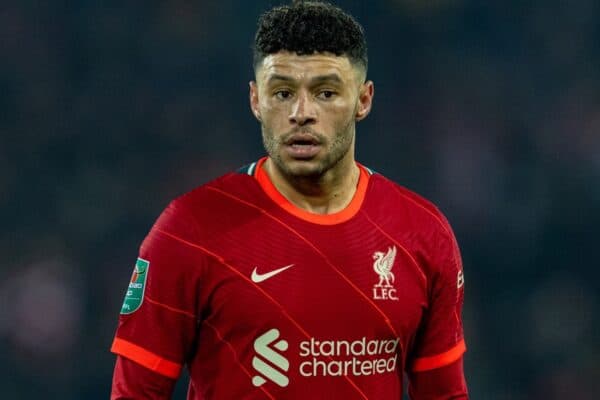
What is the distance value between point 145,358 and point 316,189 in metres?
0.63

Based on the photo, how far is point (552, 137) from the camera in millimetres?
5570

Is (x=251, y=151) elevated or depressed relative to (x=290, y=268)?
elevated

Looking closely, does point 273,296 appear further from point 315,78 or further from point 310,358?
point 315,78

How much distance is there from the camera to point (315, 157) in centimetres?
259

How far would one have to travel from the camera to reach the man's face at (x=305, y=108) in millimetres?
2545

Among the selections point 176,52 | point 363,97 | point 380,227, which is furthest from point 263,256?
point 176,52

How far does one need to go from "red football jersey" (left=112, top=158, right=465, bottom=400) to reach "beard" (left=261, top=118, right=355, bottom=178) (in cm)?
11

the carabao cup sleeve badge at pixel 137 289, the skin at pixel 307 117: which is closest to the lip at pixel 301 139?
the skin at pixel 307 117

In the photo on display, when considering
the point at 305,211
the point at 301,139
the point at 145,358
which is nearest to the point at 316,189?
the point at 305,211

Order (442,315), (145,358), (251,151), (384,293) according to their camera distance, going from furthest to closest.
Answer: (251,151), (442,315), (384,293), (145,358)

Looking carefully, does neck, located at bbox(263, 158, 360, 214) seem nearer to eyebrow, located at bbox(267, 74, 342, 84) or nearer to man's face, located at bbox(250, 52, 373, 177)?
man's face, located at bbox(250, 52, 373, 177)

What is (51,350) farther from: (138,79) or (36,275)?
(138,79)

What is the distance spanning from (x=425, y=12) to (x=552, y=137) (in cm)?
101

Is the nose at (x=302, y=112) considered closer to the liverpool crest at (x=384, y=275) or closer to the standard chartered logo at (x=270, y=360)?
the liverpool crest at (x=384, y=275)
